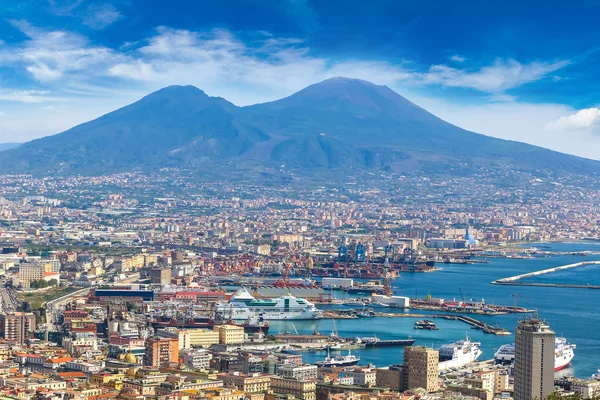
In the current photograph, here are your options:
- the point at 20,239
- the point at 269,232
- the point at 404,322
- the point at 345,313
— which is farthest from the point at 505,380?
the point at 269,232

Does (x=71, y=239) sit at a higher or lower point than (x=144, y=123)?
lower

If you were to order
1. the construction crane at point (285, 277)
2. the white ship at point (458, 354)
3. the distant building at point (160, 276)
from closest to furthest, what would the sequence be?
1. the white ship at point (458, 354)
2. the construction crane at point (285, 277)
3. the distant building at point (160, 276)

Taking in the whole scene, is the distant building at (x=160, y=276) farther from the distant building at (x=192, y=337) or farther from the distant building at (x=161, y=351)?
the distant building at (x=161, y=351)

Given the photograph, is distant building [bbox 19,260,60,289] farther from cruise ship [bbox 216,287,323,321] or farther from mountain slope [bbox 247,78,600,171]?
mountain slope [bbox 247,78,600,171]

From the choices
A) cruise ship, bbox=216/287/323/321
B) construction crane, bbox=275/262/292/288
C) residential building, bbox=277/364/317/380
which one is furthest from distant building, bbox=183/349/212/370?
construction crane, bbox=275/262/292/288

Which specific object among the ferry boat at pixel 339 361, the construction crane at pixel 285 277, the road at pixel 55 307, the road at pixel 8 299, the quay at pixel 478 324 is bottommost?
the ferry boat at pixel 339 361

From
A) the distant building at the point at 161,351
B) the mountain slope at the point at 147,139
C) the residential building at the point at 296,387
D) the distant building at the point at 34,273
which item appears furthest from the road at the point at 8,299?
the mountain slope at the point at 147,139

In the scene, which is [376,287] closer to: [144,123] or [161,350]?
[161,350]
